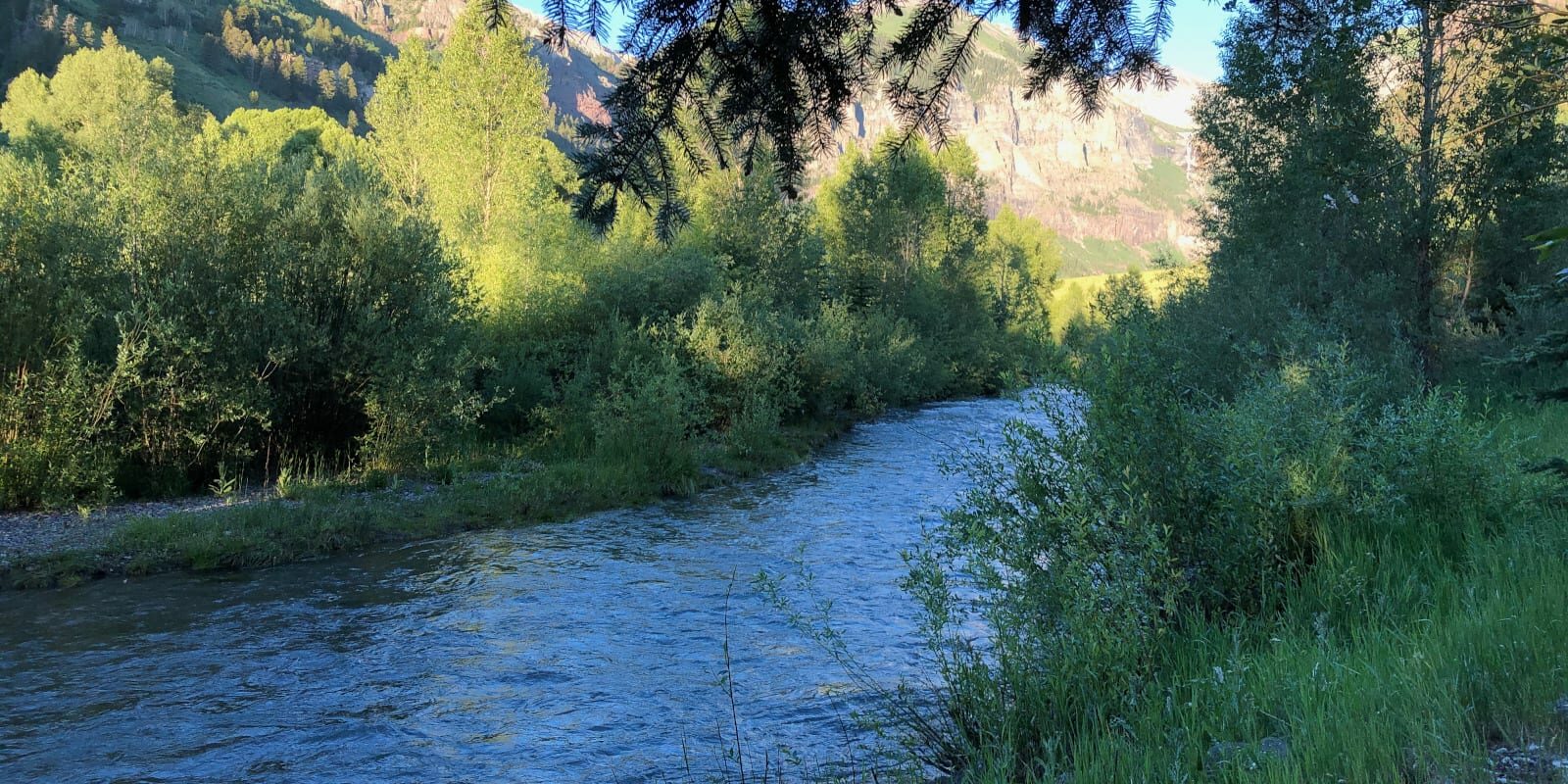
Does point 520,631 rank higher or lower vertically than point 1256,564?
lower

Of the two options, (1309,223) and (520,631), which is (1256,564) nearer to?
(520,631)

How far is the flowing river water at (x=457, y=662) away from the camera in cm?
718

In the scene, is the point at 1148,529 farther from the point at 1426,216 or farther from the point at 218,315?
the point at 1426,216

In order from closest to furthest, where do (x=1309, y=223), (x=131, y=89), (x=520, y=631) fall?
(x=520, y=631) → (x=1309, y=223) → (x=131, y=89)

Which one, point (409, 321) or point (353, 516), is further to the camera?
point (409, 321)

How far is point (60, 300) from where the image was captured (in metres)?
15.1

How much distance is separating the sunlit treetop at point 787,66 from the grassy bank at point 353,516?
11.7m

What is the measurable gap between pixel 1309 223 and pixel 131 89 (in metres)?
85.3

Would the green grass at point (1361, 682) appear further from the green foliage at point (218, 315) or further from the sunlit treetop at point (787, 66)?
the green foliage at point (218, 315)

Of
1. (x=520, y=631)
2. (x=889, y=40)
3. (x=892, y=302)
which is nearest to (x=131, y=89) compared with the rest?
(x=892, y=302)

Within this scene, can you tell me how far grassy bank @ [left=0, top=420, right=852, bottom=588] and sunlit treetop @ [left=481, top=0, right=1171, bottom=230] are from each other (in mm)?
11746

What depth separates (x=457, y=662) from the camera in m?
9.42

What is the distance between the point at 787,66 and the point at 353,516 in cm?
1341

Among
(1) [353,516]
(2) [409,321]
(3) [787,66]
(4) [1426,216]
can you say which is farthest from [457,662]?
(4) [1426,216]
